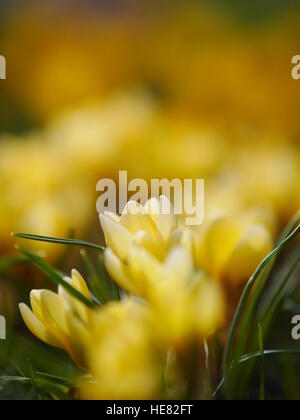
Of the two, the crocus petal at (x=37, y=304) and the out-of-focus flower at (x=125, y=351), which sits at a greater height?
the crocus petal at (x=37, y=304)

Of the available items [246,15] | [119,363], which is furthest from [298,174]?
[246,15]

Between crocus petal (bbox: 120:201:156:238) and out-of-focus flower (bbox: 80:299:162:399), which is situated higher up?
crocus petal (bbox: 120:201:156:238)

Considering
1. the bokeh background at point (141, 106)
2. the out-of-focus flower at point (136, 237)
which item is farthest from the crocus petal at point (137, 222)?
the bokeh background at point (141, 106)

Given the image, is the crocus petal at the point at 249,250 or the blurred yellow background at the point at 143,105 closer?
the crocus petal at the point at 249,250

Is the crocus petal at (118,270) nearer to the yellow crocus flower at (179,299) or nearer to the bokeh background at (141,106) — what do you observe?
the yellow crocus flower at (179,299)

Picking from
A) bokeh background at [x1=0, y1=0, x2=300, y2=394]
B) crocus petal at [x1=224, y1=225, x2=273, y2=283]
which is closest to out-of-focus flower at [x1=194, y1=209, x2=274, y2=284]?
crocus petal at [x1=224, y1=225, x2=273, y2=283]

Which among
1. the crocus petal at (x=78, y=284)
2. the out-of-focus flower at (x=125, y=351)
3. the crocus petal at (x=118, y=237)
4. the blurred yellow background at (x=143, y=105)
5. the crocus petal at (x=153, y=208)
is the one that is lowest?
the out-of-focus flower at (x=125, y=351)

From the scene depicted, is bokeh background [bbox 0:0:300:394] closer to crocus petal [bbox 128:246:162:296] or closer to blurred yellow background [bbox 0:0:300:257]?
blurred yellow background [bbox 0:0:300:257]
